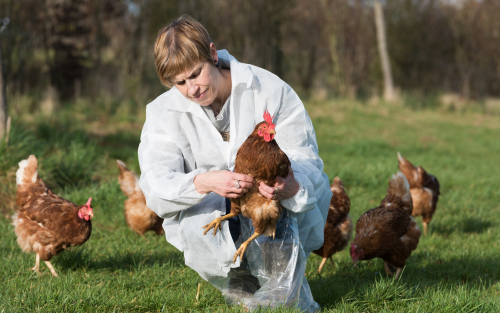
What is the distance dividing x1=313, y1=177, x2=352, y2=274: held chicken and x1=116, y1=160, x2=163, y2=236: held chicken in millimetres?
1776

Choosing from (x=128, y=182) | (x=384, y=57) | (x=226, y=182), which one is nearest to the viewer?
(x=226, y=182)

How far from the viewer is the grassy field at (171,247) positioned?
9.56 ft

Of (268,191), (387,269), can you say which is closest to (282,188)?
(268,191)

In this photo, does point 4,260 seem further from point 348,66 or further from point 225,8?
point 348,66

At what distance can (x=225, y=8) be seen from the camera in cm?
1309

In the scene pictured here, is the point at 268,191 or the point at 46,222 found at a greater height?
the point at 268,191

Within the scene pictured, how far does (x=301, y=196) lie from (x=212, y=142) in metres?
0.70

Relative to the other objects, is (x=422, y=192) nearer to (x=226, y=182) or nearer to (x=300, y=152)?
(x=300, y=152)

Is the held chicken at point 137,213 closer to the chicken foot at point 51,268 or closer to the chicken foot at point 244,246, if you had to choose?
the chicken foot at point 51,268

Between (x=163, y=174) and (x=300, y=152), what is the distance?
85 centimetres

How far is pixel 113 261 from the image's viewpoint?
3734mm

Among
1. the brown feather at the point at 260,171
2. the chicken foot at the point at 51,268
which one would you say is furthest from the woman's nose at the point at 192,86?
the chicken foot at the point at 51,268

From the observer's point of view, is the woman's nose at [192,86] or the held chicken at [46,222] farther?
the held chicken at [46,222]

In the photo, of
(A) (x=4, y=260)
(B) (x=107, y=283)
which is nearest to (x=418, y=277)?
(B) (x=107, y=283)
